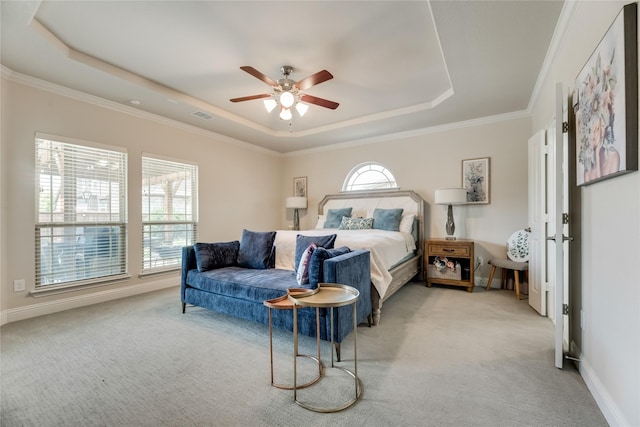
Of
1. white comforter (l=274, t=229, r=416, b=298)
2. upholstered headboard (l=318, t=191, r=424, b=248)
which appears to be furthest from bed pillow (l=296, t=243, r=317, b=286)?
upholstered headboard (l=318, t=191, r=424, b=248)

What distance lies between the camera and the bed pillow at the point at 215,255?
3.13 m

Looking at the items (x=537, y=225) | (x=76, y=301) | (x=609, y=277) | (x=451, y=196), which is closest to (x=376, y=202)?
(x=451, y=196)

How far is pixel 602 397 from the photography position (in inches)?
60.7

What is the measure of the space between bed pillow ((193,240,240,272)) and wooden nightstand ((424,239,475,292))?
2.85 m

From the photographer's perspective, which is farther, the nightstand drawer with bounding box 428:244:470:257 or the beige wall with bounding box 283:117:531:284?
the beige wall with bounding box 283:117:531:284

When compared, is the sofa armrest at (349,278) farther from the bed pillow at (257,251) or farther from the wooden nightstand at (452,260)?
the wooden nightstand at (452,260)

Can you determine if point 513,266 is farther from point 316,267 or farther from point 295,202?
point 295,202

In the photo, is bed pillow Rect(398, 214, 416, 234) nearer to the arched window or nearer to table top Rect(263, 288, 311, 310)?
the arched window

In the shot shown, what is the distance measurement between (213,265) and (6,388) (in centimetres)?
170

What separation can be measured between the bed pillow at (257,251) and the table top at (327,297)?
1.41 metres

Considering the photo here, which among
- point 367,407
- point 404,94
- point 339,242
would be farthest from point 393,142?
point 367,407

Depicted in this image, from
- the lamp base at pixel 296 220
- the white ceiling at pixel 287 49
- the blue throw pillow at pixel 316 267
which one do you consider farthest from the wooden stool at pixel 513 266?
the lamp base at pixel 296 220

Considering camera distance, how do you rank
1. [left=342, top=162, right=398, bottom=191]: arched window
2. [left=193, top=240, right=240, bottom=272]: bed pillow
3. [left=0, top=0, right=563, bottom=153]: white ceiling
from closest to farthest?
[left=0, top=0, right=563, bottom=153]: white ceiling → [left=193, top=240, right=240, bottom=272]: bed pillow → [left=342, top=162, right=398, bottom=191]: arched window

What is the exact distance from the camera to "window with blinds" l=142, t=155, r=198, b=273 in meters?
4.09
